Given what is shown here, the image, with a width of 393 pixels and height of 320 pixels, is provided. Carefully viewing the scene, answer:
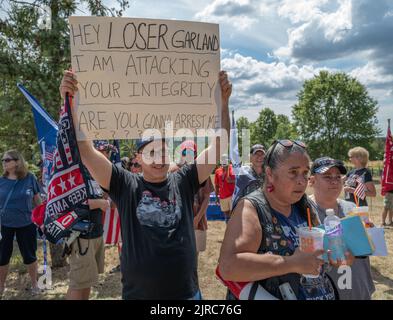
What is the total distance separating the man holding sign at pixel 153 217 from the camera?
2.14 meters

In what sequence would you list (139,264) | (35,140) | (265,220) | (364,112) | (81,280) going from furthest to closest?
1. (364,112)
2. (35,140)
3. (81,280)
4. (139,264)
5. (265,220)

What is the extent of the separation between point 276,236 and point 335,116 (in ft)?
127

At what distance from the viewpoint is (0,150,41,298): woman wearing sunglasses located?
475 cm

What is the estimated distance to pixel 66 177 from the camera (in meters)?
2.49

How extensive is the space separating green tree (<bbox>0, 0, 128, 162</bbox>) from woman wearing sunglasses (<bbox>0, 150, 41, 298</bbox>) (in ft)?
3.98

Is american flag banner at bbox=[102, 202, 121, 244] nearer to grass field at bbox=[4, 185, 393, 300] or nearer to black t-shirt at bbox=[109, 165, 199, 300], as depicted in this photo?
grass field at bbox=[4, 185, 393, 300]

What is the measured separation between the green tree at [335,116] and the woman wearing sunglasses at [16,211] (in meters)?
34.9

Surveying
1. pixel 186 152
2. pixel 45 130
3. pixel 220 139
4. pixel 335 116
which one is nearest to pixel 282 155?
pixel 220 139

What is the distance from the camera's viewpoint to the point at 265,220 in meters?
1.70

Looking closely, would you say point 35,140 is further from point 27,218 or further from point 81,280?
point 81,280

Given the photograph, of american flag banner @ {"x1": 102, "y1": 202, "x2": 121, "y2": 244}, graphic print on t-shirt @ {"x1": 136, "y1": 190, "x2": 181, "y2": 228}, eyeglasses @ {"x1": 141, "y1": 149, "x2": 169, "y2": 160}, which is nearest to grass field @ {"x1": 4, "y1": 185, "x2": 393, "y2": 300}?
american flag banner @ {"x1": 102, "y1": 202, "x2": 121, "y2": 244}

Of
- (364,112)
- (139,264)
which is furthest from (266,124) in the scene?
(139,264)

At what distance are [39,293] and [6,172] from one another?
1770 millimetres

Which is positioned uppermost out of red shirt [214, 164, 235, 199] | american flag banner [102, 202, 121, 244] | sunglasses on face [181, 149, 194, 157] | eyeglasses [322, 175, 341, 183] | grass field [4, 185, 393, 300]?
sunglasses on face [181, 149, 194, 157]
